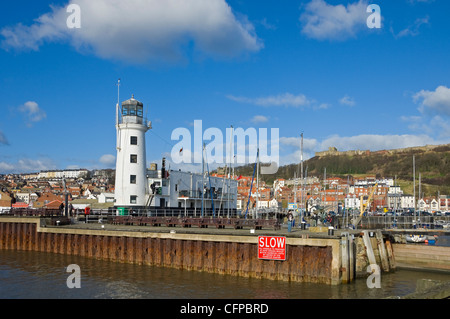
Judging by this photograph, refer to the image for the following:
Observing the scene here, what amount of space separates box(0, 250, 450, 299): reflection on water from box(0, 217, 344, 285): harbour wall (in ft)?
2.14

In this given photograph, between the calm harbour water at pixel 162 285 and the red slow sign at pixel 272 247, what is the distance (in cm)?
157

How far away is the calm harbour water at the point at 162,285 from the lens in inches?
931

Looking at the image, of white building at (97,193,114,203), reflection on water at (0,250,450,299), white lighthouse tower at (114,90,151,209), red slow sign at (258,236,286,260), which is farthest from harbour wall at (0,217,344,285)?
white building at (97,193,114,203)

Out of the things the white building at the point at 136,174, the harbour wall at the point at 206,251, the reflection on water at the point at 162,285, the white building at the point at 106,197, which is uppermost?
the white building at the point at 136,174

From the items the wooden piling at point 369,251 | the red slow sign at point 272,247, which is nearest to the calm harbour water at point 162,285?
the wooden piling at point 369,251

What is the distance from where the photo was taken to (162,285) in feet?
85.5

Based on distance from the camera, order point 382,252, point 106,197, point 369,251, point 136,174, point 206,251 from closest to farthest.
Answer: point 369,251 → point 206,251 → point 382,252 → point 136,174 → point 106,197

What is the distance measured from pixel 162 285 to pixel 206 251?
15.6ft

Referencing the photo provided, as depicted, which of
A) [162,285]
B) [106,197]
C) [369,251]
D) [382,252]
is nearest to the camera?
[162,285]

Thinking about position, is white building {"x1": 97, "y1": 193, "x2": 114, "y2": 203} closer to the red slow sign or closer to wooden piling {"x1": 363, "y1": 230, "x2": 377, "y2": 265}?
the red slow sign

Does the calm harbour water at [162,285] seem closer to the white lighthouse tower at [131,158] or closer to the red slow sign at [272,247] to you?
the red slow sign at [272,247]

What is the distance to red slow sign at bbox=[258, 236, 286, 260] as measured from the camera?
26656mm

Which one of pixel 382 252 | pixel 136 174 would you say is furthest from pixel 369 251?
pixel 136 174

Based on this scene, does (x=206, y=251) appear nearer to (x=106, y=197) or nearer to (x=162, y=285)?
(x=162, y=285)
